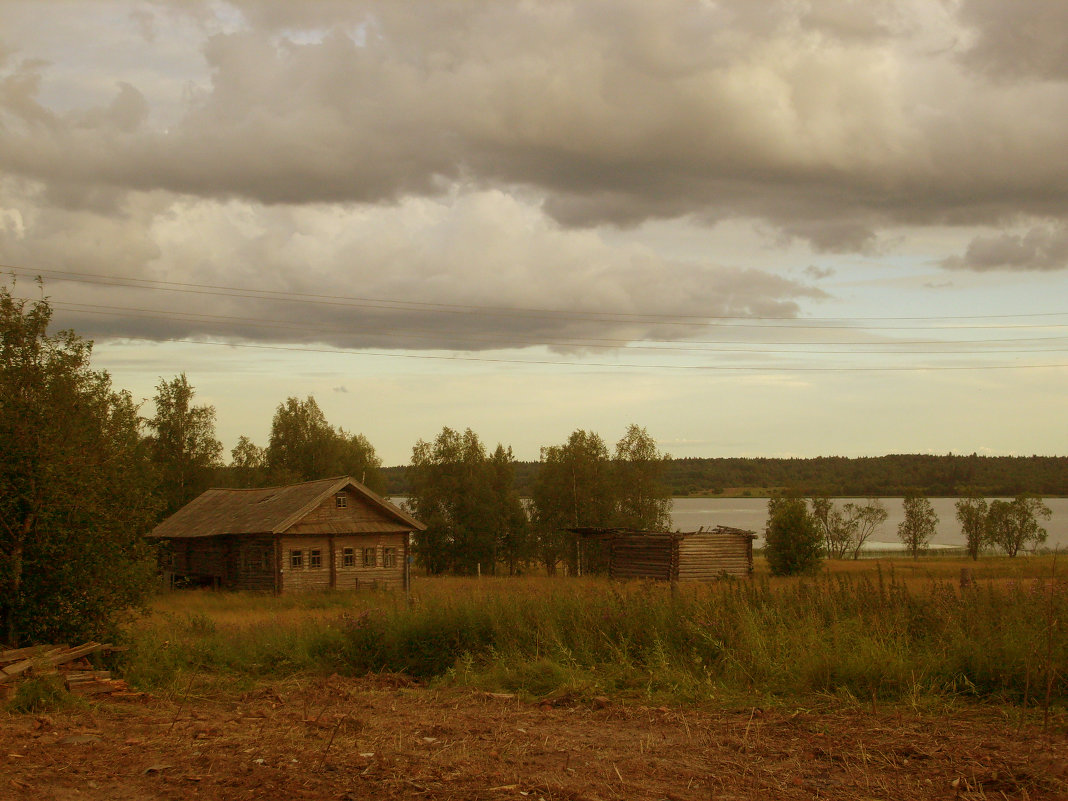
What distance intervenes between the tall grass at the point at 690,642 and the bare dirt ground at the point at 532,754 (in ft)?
2.94

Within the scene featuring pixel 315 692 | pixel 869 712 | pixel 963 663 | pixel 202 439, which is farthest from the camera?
pixel 202 439

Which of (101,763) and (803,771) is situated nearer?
(803,771)

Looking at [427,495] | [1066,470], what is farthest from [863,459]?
[427,495]

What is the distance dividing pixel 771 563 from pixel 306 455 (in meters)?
33.7

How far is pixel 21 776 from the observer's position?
634cm

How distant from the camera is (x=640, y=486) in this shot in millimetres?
59594

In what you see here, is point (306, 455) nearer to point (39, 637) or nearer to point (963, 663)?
point (39, 637)

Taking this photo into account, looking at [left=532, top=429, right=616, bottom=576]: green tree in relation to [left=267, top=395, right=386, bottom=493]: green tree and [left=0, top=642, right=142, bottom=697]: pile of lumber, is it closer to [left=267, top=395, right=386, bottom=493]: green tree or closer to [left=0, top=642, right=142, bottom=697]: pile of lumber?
[left=267, top=395, right=386, bottom=493]: green tree

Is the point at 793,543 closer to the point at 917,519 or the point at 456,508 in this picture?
the point at 456,508

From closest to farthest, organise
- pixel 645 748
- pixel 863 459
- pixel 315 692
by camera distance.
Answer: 1. pixel 645 748
2. pixel 315 692
3. pixel 863 459

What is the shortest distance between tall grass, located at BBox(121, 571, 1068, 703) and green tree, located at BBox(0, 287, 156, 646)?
93 cm

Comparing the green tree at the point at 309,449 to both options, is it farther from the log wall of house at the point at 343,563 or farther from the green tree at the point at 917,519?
the green tree at the point at 917,519

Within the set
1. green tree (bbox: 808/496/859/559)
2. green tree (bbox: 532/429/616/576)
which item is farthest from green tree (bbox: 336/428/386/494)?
green tree (bbox: 808/496/859/559)

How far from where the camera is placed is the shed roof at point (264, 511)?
116 feet
